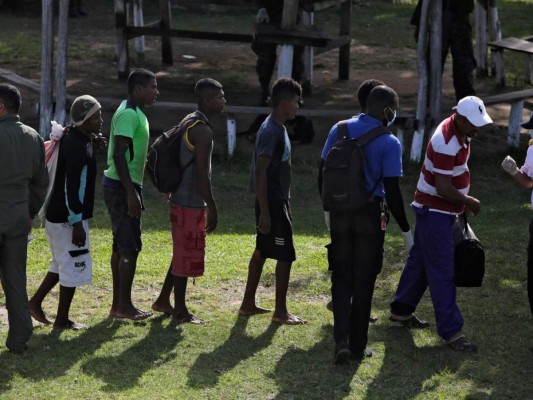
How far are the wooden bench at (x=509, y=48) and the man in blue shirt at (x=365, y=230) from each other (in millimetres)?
8958

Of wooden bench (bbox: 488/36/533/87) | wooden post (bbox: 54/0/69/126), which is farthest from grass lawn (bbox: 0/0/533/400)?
wooden bench (bbox: 488/36/533/87)

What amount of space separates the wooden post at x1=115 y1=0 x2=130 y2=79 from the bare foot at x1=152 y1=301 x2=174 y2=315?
8723 millimetres

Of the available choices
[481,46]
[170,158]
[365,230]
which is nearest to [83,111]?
[170,158]

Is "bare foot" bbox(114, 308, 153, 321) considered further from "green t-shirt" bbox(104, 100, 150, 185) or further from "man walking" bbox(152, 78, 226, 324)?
"green t-shirt" bbox(104, 100, 150, 185)

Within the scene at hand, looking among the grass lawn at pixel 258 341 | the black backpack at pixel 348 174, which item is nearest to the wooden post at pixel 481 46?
the grass lawn at pixel 258 341

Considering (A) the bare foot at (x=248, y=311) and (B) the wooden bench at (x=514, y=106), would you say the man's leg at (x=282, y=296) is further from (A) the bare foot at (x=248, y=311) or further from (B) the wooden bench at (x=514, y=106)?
(B) the wooden bench at (x=514, y=106)

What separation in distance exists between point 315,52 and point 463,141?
9.16 m

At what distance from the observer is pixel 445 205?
6527mm

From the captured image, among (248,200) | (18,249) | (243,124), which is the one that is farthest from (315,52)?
Answer: (18,249)

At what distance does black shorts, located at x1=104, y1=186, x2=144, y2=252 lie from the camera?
22.9 ft

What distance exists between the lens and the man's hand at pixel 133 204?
6.87m

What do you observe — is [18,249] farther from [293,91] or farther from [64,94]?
[64,94]

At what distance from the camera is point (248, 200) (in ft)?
36.6

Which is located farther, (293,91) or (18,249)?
(293,91)
